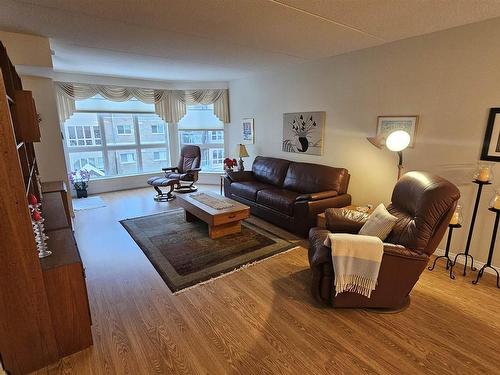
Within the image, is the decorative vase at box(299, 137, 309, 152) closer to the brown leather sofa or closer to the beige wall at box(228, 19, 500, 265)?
the beige wall at box(228, 19, 500, 265)

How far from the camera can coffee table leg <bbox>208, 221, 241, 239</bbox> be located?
11.2 feet

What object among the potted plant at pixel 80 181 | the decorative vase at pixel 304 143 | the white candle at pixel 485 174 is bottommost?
the potted plant at pixel 80 181

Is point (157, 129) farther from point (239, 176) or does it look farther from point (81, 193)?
point (239, 176)

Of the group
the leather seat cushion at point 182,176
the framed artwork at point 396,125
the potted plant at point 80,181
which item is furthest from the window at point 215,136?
the framed artwork at point 396,125

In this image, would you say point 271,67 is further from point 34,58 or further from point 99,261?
point 99,261

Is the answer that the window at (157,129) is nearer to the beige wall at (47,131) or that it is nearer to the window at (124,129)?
the window at (124,129)

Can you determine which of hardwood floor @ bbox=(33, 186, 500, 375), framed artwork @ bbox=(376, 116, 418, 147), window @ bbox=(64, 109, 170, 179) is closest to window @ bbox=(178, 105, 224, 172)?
window @ bbox=(64, 109, 170, 179)

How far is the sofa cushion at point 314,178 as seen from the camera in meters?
3.74

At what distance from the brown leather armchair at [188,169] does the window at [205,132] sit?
0.83 m

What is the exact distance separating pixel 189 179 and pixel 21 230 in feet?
13.3

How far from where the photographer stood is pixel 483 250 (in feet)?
8.78

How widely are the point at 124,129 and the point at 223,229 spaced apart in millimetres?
4017

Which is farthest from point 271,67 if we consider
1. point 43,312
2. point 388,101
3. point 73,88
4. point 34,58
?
point 43,312

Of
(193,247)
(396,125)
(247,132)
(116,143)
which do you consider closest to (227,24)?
(396,125)
